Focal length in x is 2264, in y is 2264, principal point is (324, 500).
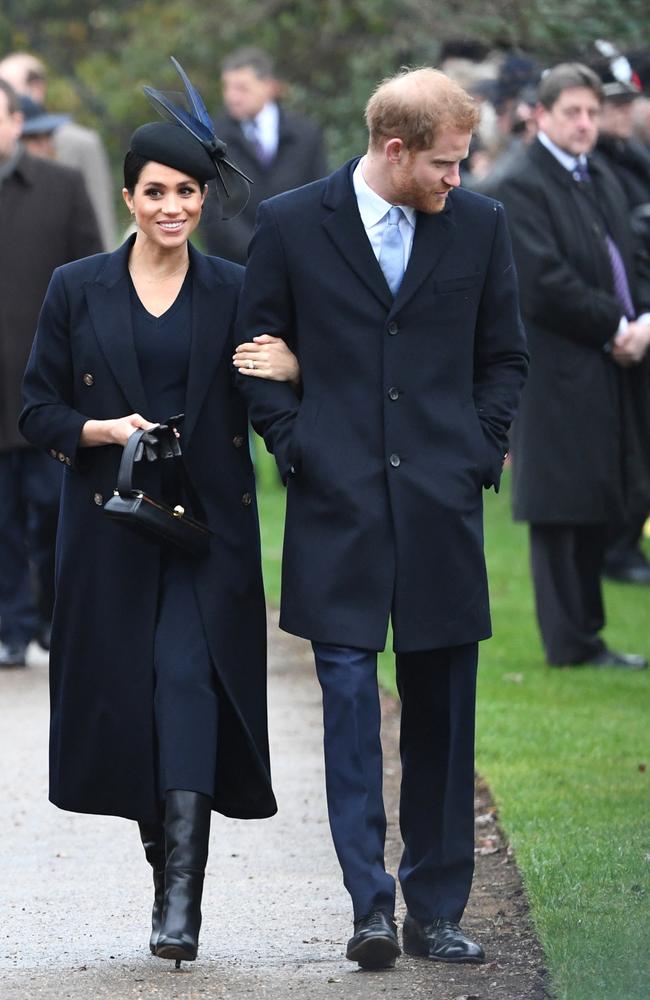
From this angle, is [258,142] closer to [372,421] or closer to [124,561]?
[124,561]

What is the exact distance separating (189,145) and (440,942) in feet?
6.18

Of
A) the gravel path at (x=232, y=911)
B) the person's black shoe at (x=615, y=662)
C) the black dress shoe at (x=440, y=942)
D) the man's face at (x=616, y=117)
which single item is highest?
the man's face at (x=616, y=117)

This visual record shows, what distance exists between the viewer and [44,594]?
30.8ft

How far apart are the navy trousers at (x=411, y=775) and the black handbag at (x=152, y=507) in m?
0.38

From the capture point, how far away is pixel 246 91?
45.1ft

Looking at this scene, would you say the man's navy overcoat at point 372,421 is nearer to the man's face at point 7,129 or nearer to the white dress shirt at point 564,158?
the white dress shirt at point 564,158

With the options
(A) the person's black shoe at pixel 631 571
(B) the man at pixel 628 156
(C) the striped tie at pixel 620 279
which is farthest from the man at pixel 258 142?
(C) the striped tie at pixel 620 279

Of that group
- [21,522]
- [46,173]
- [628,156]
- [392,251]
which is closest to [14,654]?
[21,522]

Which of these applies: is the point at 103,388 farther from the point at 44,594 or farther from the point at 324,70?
the point at 324,70

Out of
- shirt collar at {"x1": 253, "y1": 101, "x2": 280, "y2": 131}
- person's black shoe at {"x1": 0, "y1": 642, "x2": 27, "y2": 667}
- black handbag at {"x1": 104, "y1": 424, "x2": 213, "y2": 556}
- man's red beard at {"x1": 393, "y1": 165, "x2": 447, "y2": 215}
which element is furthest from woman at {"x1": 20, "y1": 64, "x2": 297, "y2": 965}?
shirt collar at {"x1": 253, "y1": 101, "x2": 280, "y2": 131}

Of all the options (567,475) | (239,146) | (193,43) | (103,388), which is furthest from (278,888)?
(193,43)

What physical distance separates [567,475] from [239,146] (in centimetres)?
597

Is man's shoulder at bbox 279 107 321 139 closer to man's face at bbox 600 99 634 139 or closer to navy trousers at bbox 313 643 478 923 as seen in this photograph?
man's face at bbox 600 99 634 139

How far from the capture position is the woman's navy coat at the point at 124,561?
5.15 meters
